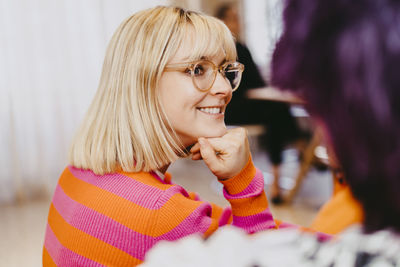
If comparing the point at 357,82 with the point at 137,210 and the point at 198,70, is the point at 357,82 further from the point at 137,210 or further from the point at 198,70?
the point at 198,70

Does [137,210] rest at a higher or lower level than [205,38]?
lower

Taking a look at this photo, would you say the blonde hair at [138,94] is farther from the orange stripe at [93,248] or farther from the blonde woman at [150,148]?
the orange stripe at [93,248]

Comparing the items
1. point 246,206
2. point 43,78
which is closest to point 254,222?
point 246,206

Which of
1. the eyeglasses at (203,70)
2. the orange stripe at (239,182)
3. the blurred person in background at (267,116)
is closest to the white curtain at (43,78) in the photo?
the blurred person in background at (267,116)

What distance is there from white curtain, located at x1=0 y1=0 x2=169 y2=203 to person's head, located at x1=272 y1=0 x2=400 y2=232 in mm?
3019

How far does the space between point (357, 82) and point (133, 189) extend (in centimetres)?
54

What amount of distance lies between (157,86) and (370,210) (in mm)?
633

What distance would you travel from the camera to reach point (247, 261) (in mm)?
411

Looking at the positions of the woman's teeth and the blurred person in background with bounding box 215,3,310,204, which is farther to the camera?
the blurred person in background with bounding box 215,3,310,204

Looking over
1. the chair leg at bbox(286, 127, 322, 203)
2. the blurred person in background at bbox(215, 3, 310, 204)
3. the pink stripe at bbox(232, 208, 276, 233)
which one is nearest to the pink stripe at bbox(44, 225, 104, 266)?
the pink stripe at bbox(232, 208, 276, 233)

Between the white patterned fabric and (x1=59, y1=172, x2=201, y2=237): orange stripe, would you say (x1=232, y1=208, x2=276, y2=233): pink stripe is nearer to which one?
(x1=59, y1=172, x2=201, y2=237): orange stripe

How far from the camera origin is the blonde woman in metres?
0.79

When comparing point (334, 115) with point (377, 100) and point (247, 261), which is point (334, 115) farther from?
point (247, 261)

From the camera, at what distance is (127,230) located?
777mm
